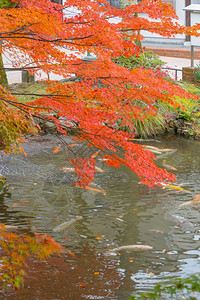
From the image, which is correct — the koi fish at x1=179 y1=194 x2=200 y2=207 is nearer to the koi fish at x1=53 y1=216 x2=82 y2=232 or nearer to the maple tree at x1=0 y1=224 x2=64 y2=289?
the koi fish at x1=53 y1=216 x2=82 y2=232

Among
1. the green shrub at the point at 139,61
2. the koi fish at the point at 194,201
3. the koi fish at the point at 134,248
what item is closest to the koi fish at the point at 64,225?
the koi fish at the point at 134,248

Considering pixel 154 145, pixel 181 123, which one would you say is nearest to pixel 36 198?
pixel 154 145

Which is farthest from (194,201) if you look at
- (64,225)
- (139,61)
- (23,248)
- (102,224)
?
(139,61)

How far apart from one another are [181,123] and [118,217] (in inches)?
265

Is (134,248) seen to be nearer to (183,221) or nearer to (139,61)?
(183,221)

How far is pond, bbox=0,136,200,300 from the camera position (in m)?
5.07

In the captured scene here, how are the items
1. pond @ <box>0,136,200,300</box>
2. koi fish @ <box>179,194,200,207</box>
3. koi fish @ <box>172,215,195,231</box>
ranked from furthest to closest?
1. koi fish @ <box>179,194,200,207</box>
2. koi fish @ <box>172,215,195,231</box>
3. pond @ <box>0,136,200,300</box>

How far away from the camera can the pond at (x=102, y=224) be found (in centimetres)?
507

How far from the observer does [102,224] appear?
6754 mm

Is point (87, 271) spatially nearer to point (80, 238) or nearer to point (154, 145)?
point (80, 238)

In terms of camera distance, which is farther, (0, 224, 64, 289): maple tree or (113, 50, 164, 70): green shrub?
(113, 50, 164, 70): green shrub

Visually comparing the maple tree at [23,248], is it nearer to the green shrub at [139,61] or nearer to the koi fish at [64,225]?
the koi fish at [64,225]

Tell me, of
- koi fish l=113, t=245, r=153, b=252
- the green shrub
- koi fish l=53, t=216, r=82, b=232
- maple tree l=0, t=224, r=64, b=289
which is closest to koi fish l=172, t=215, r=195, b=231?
koi fish l=113, t=245, r=153, b=252

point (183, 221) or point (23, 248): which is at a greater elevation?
point (23, 248)
